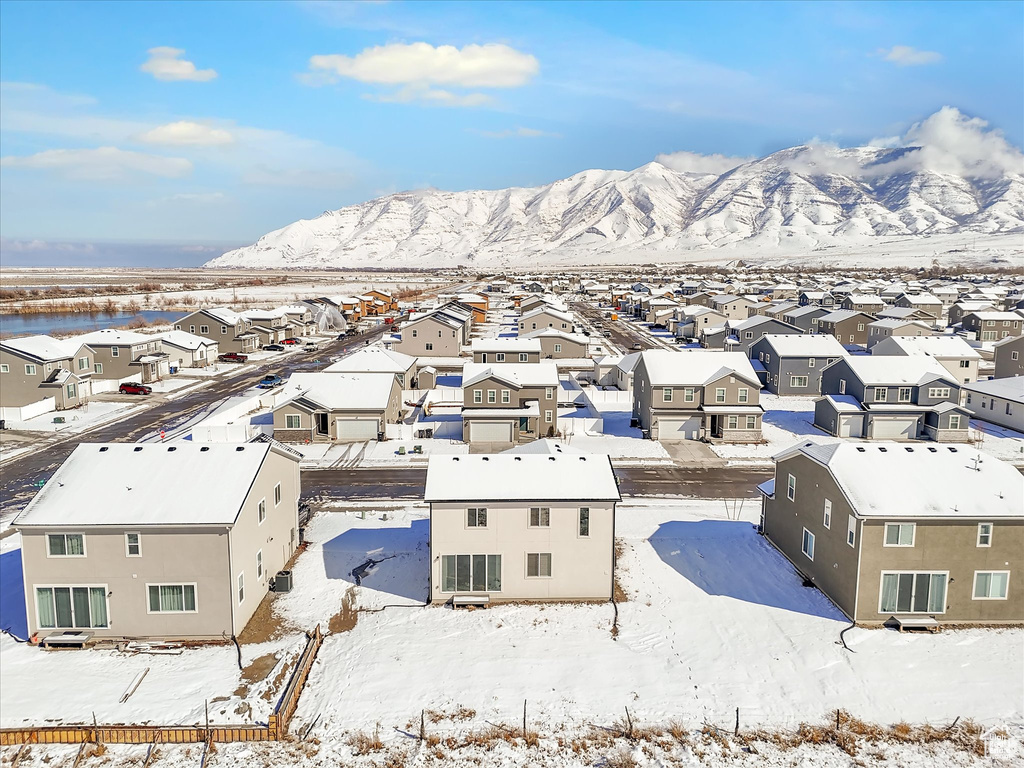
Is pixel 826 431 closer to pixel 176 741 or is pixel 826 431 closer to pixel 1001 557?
pixel 1001 557

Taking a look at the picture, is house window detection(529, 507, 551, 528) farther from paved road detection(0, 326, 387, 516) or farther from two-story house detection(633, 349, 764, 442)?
paved road detection(0, 326, 387, 516)

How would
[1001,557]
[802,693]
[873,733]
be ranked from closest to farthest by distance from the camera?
[873,733] < [802,693] < [1001,557]

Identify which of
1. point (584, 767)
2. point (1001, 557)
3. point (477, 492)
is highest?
point (477, 492)

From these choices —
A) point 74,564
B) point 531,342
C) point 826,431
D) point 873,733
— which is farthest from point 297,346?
point 873,733

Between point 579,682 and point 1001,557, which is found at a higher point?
point 1001,557

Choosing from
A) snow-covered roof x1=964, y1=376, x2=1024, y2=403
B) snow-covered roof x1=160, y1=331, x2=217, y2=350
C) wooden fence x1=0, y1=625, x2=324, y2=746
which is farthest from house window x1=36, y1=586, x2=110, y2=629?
snow-covered roof x1=160, y1=331, x2=217, y2=350

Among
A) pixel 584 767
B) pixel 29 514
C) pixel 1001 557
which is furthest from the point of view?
pixel 1001 557

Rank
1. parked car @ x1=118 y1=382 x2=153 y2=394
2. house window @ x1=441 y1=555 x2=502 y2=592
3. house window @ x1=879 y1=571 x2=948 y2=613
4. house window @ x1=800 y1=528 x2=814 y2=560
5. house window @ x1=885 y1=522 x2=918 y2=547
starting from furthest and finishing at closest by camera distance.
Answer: parked car @ x1=118 y1=382 x2=153 y2=394 < house window @ x1=800 y1=528 x2=814 y2=560 < house window @ x1=441 y1=555 x2=502 y2=592 < house window @ x1=879 y1=571 x2=948 y2=613 < house window @ x1=885 y1=522 x2=918 y2=547
